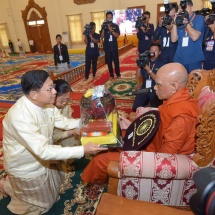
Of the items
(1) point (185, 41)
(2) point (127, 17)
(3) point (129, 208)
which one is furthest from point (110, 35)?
(2) point (127, 17)

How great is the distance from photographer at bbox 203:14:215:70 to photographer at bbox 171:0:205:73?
75 millimetres

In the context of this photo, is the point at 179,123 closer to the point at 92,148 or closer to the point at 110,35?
the point at 92,148

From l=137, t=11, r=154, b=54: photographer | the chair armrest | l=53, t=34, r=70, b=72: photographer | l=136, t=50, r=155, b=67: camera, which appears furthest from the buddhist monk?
l=53, t=34, r=70, b=72: photographer

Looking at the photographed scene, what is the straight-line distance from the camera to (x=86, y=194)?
5.99 feet

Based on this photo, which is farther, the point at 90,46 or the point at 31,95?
the point at 90,46

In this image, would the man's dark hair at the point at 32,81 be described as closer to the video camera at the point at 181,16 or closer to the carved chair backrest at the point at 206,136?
the carved chair backrest at the point at 206,136

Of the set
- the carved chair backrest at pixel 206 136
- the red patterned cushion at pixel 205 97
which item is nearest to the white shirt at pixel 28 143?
the carved chair backrest at pixel 206 136

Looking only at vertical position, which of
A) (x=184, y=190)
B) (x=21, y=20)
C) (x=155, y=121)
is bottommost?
(x=184, y=190)

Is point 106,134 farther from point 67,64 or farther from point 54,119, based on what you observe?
point 67,64

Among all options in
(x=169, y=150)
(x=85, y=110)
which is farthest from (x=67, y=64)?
(x=169, y=150)

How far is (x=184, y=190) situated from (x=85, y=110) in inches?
43.8

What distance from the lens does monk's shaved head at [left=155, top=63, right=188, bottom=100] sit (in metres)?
1.49

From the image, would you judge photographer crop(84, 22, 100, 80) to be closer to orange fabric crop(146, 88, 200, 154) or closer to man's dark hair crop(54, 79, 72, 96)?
man's dark hair crop(54, 79, 72, 96)

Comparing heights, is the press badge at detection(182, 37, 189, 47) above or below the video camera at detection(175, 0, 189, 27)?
below
